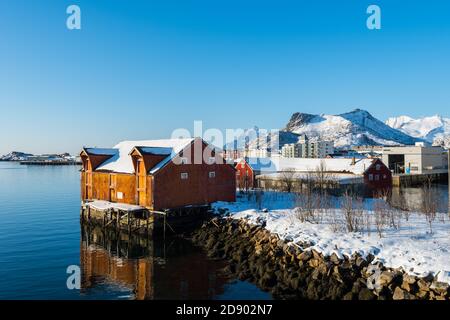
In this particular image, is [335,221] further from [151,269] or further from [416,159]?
[416,159]

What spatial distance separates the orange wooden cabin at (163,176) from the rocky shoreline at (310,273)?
7921 millimetres

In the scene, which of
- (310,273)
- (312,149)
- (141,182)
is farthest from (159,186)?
(312,149)

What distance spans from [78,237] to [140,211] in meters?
5.90

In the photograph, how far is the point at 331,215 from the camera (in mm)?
26938

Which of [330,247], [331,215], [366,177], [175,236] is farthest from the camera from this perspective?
[366,177]

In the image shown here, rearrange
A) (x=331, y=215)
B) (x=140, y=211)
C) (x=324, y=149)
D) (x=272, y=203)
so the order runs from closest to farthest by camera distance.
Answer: (x=331, y=215) → (x=140, y=211) → (x=272, y=203) → (x=324, y=149)

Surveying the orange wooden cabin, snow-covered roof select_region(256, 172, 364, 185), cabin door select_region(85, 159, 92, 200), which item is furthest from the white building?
cabin door select_region(85, 159, 92, 200)

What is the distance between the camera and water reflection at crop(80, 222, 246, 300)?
1942 cm

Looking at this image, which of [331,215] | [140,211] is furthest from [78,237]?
[331,215]

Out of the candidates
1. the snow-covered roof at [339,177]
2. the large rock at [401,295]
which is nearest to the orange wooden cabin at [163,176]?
the snow-covered roof at [339,177]

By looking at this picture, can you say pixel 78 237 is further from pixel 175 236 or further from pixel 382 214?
pixel 382 214

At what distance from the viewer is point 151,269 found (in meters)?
23.1
